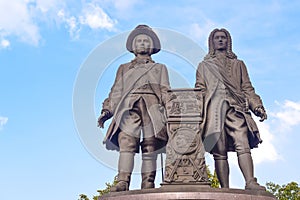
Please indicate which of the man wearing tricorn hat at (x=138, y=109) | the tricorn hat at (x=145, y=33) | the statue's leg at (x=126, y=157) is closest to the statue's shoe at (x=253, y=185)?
the man wearing tricorn hat at (x=138, y=109)

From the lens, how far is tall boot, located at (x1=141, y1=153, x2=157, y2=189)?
27.9ft

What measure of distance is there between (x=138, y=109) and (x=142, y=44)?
1251mm

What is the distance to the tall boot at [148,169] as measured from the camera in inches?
335

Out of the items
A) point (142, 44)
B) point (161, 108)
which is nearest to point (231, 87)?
point (161, 108)

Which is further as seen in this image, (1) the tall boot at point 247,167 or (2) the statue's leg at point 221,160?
(2) the statue's leg at point 221,160

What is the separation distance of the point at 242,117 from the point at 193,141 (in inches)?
42.0

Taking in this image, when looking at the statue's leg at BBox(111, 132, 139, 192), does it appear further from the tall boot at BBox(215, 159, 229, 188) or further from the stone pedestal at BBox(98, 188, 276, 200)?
the tall boot at BBox(215, 159, 229, 188)

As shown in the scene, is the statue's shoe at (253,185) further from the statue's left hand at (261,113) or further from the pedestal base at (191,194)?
the statue's left hand at (261,113)

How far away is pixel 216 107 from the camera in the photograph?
860cm

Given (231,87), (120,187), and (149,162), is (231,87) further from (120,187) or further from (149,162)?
(120,187)

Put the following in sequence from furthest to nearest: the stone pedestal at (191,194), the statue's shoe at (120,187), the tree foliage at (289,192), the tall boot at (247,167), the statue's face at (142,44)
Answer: the tree foliage at (289,192) → the statue's face at (142,44) → the tall boot at (247,167) → the statue's shoe at (120,187) → the stone pedestal at (191,194)

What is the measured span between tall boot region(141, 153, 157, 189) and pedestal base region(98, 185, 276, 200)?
0.80 meters

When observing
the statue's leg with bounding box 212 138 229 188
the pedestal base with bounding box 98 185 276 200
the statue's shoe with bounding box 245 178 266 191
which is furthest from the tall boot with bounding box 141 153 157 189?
the statue's shoe with bounding box 245 178 266 191

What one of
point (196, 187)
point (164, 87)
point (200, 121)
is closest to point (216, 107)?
point (200, 121)
